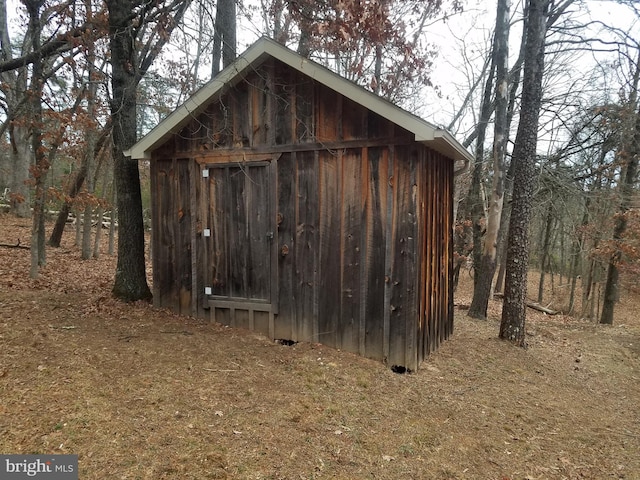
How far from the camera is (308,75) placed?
5453mm

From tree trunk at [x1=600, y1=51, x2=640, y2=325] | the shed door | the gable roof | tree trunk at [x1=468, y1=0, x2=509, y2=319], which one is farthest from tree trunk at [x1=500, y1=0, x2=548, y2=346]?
tree trunk at [x1=600, y1=51, x2=640, y2=325]

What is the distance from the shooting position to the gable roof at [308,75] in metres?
4.89

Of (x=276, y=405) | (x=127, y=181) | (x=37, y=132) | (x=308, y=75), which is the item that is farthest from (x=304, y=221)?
(x=37, y=132)

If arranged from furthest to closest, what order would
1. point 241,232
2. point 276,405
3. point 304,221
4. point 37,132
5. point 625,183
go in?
point 625,183 < point 37,132 < point 241,232 < point 304,221 < point 276,405

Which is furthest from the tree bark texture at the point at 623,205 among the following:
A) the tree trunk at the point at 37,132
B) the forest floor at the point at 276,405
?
the tree trunk at the point at 37,132

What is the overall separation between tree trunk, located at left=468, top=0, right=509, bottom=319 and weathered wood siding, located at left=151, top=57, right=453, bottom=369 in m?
2.42

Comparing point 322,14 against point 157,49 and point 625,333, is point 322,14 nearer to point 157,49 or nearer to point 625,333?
point 157,49

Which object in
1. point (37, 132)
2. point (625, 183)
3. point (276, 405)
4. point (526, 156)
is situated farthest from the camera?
point (625, 183)

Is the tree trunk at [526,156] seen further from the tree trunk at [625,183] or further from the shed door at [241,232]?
the tree trunk at [625,183]

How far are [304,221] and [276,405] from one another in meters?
2.54

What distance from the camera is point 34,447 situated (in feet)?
9.70

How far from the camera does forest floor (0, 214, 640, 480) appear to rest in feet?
10.5

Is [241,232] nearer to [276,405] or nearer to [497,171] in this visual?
[276,405]

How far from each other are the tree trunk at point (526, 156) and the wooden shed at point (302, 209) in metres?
1.17
